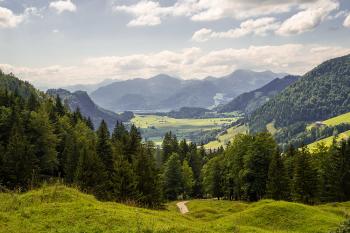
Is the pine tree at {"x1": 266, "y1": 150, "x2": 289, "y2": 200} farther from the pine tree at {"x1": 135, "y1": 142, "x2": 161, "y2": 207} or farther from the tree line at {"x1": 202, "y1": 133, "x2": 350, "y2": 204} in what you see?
the pine tree at {"x1": 135, "y1": 142, "x2": 161, "y2": 207}

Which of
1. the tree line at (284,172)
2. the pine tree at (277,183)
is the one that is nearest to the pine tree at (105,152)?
the tree line at (284,172)

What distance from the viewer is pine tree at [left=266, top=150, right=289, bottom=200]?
88375 mm

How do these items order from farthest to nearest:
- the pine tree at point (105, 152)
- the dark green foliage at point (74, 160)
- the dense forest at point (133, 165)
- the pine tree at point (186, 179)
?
the pine tree at point (186, 179)
the pine tree at point (105, 152)
the dense forest at point (133, 165)
the dark green foliage at point (74, 160)

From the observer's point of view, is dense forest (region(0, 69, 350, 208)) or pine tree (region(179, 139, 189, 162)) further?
pine tree (region(179, 139, 189, 162))

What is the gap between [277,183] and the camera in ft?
291

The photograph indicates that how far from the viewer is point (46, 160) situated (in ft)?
309

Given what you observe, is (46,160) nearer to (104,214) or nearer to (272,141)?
(272,141)

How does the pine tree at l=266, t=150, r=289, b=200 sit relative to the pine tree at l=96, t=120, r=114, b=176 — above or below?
below

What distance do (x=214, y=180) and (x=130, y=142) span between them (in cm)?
4496

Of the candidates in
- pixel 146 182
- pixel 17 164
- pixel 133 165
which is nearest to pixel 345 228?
pixel 146 182

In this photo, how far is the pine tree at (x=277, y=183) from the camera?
290 feet

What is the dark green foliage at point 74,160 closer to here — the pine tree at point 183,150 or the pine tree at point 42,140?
the pine tree at point 42,140

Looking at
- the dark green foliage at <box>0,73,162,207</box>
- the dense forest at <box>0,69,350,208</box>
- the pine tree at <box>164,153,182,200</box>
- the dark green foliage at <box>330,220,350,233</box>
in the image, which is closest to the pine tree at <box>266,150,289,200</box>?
the dense forest at <box>0,69,350,208</box>

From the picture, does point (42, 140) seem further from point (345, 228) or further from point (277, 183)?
point (345, 228)
